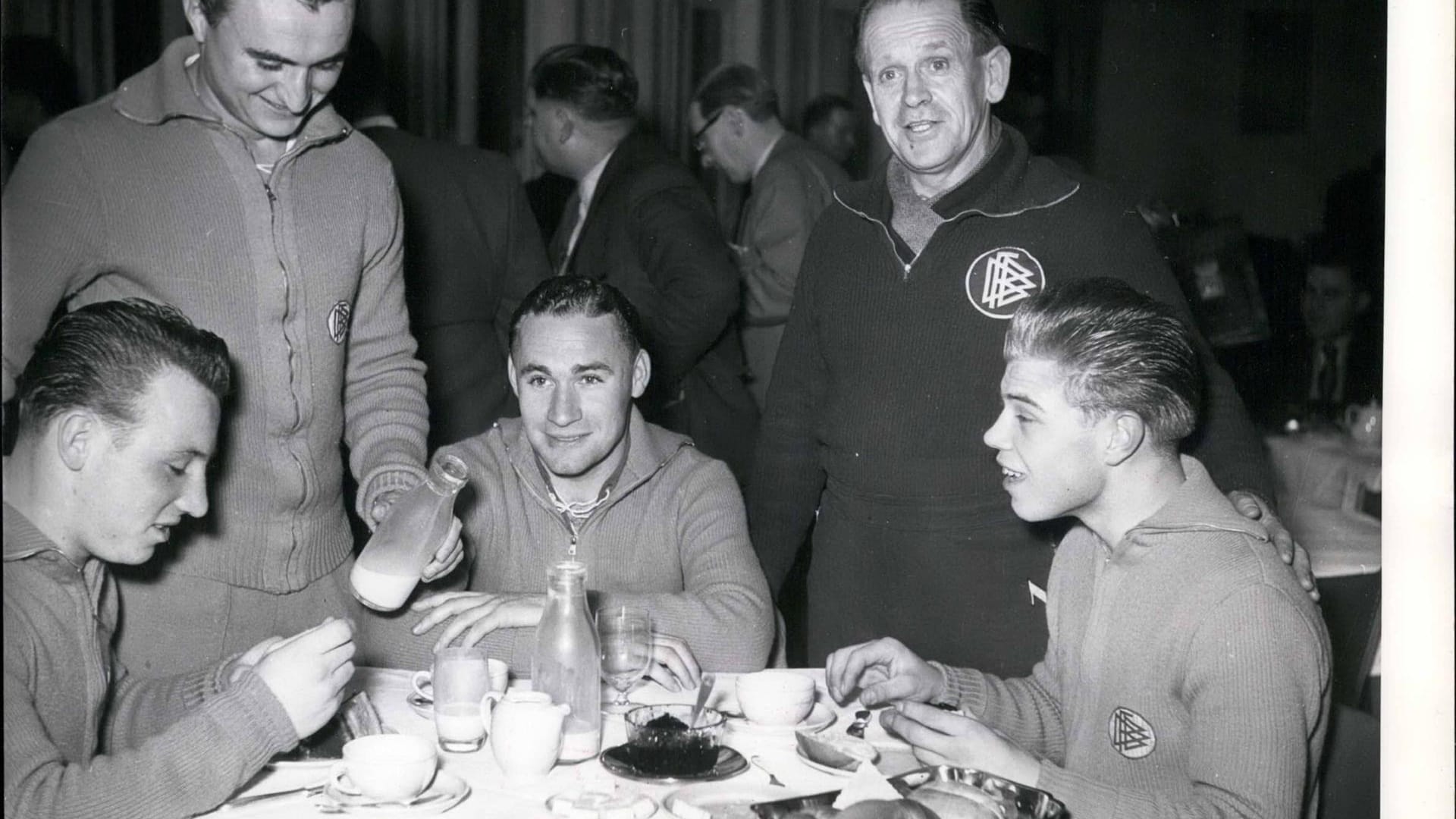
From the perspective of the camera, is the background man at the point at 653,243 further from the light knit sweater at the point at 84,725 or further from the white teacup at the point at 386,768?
the white teacup at the point at 386,768

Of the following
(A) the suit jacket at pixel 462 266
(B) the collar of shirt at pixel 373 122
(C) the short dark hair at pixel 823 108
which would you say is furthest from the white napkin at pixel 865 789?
(C) the short dark hair at pixel 823 108

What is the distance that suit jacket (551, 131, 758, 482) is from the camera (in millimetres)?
2975

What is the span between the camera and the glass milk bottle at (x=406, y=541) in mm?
1558

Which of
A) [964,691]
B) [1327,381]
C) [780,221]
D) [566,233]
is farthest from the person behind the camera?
[780,221]

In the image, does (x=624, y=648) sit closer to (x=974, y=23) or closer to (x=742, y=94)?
(x=974, y=23)

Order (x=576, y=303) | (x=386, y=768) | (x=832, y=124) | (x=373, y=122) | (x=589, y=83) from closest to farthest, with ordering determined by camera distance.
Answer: (x=386, y=768) → (x=576, y=303) → (x=373, y=122) → (x=589, y=83) → (x=832, y=124)

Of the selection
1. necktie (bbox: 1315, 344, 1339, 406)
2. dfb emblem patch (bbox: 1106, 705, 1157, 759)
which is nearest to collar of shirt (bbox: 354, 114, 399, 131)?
dfb emblem patch (bbox: 1106, 705, 1157, 759)

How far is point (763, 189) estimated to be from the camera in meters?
3.90

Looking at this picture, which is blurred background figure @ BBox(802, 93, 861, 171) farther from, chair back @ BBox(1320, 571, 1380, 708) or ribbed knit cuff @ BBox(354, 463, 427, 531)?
ribbed knit cuff @ BBox(354, 463, 427, 531)

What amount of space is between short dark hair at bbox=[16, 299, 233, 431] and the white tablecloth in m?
0.46

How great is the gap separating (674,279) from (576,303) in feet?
2.67

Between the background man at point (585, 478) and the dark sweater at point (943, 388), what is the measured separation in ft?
0.80

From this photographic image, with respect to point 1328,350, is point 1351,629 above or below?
below

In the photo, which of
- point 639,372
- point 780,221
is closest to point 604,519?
point 639,372
